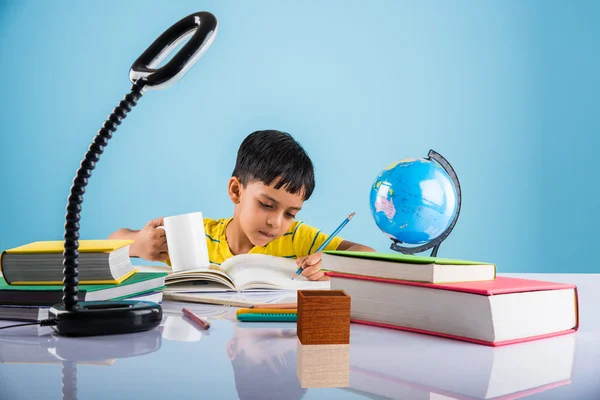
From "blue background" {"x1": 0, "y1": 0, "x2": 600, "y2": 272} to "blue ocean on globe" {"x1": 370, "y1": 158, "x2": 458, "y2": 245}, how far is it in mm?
2602

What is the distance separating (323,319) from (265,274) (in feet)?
1.75

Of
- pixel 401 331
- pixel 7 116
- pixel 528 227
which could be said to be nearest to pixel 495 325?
pixel 401 331

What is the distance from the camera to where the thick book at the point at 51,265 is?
78 centimetres

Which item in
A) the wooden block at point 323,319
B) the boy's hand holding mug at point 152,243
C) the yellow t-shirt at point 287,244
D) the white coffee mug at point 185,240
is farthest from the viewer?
the yellow t-shirt at point 287,244

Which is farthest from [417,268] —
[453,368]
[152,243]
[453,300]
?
[152,243]

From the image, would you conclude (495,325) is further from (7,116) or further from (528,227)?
(7,116)

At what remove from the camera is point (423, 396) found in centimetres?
45

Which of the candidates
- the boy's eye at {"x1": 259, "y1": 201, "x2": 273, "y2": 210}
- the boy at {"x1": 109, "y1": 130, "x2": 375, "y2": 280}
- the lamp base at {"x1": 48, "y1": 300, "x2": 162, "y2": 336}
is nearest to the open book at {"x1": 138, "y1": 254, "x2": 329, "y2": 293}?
the lamp base at {"x1": 48, "y1": 300, "x2": 162, "y2": 336}

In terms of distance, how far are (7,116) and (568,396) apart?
4283 mm

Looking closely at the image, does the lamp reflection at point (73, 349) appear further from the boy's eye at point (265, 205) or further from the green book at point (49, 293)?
the boy's eye at point (265, 205)

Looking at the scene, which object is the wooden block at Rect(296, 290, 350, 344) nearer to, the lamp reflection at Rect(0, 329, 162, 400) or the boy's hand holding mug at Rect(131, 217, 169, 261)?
the lamp reflection at Rect(0, 329, 162, 400)

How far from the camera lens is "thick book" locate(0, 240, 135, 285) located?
Answer: 30.7 inches

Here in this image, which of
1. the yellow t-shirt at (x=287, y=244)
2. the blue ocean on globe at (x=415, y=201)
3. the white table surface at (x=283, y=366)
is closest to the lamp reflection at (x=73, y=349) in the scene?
the white table surface at (x=283, y=366)

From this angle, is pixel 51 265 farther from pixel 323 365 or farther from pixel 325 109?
pixel 325 109
